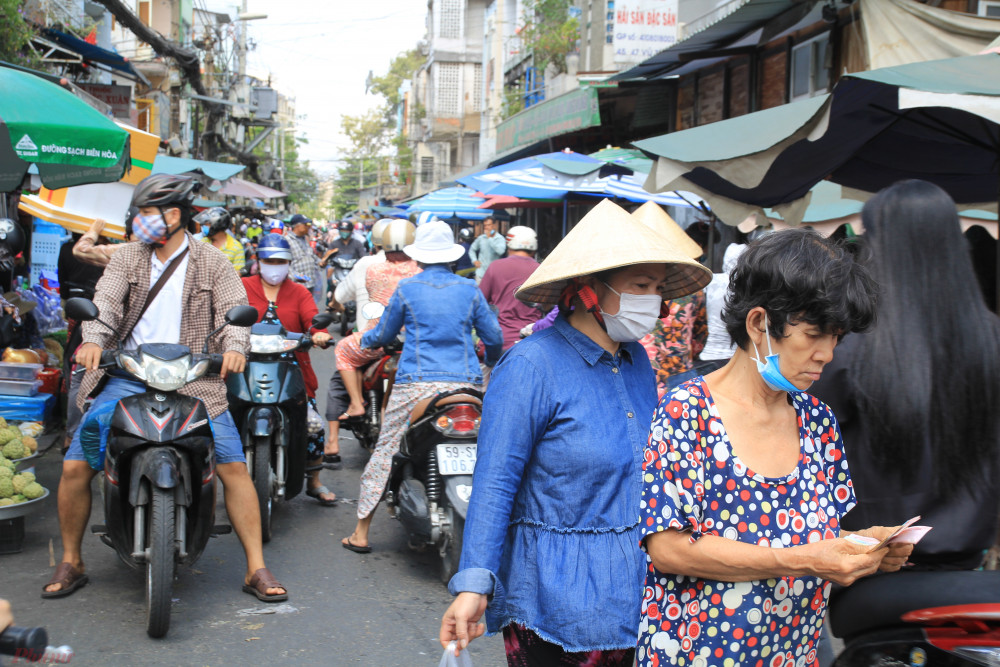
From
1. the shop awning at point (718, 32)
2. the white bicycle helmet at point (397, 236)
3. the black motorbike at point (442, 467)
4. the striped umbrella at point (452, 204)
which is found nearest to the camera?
the black motorbike at point (442, 467)

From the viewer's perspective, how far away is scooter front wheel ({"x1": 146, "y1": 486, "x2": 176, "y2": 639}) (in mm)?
4168

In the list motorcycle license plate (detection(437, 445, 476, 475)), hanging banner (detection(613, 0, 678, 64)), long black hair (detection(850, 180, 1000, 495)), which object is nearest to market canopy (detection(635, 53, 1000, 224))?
long black hair (detection(850, 180, 1000, 495))

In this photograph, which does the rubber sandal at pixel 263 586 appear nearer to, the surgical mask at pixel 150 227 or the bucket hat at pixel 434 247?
the surgical mask at pixel 150 227

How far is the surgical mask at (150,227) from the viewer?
4629 mm

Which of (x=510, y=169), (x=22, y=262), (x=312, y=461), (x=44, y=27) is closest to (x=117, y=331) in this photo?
(x=312, y=461)

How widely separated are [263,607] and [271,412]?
1.33m

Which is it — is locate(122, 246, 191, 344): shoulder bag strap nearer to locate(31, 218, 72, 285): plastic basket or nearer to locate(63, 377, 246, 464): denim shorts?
locate(63, 377, 246, 464): denim shorts

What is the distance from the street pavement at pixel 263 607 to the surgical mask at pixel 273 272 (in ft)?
5.49

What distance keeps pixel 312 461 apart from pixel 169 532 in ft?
8.83

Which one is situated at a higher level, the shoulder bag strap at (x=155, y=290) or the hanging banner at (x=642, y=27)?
the hanging banner at (x=642, y=27)

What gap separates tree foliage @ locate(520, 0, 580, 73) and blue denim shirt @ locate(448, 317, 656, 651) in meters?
20.5

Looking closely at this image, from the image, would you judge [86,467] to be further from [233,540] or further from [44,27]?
[44,27]

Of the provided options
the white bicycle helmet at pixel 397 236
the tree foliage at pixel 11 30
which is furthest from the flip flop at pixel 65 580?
the tree foliage at pixel 11 30

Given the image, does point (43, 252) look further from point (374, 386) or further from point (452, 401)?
point (452, 401)
